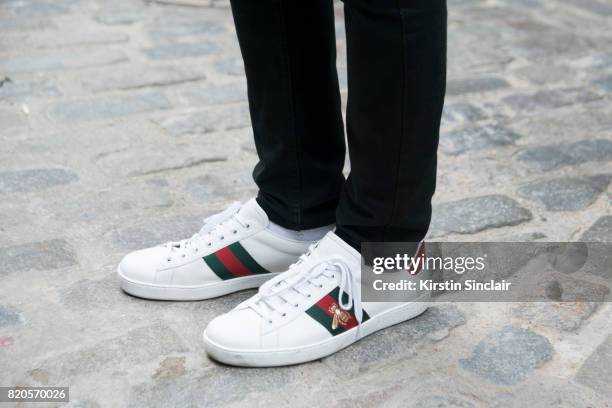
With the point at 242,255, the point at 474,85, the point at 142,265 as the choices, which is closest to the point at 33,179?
the point at 142,265

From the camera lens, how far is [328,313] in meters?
1.41

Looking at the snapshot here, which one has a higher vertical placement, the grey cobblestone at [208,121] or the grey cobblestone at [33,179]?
the grey cobblestone at [33,179]

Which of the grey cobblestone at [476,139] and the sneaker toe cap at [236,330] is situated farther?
the grey cobblestone at [476,139]

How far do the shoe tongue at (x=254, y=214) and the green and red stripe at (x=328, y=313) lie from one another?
0.21 metres

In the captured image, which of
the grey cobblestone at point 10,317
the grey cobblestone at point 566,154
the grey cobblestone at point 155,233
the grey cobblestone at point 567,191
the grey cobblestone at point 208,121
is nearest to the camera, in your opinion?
the grey cobblestone at point 10,317

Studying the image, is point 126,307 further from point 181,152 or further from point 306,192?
point 181,152

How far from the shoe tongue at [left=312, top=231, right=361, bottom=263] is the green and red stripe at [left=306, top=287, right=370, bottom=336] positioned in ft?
0.18

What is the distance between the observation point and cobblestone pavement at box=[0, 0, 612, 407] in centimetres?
134

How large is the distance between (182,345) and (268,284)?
170 mm

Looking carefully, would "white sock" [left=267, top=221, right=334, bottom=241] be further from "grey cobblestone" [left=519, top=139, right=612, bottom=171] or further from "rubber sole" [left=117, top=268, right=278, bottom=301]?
"grey cobblestone" [left=519, top=139, right=612, bottom=171]

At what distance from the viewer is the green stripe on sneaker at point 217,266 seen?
1562 millimetres

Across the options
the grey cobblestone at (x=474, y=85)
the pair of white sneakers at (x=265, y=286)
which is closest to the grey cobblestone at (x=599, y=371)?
the pair of white sneakers at (x=265, y=286)

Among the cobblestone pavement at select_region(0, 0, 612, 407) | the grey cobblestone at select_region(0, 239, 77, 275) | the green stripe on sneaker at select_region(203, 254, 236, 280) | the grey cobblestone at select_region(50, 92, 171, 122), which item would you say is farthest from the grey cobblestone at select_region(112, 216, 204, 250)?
the grey cobblestone at select_region(50, 92, 171, 122)

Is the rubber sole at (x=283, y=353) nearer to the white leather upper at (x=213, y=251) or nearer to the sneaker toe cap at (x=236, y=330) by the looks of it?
the sneaker toe cap at (x=236, y=330)
